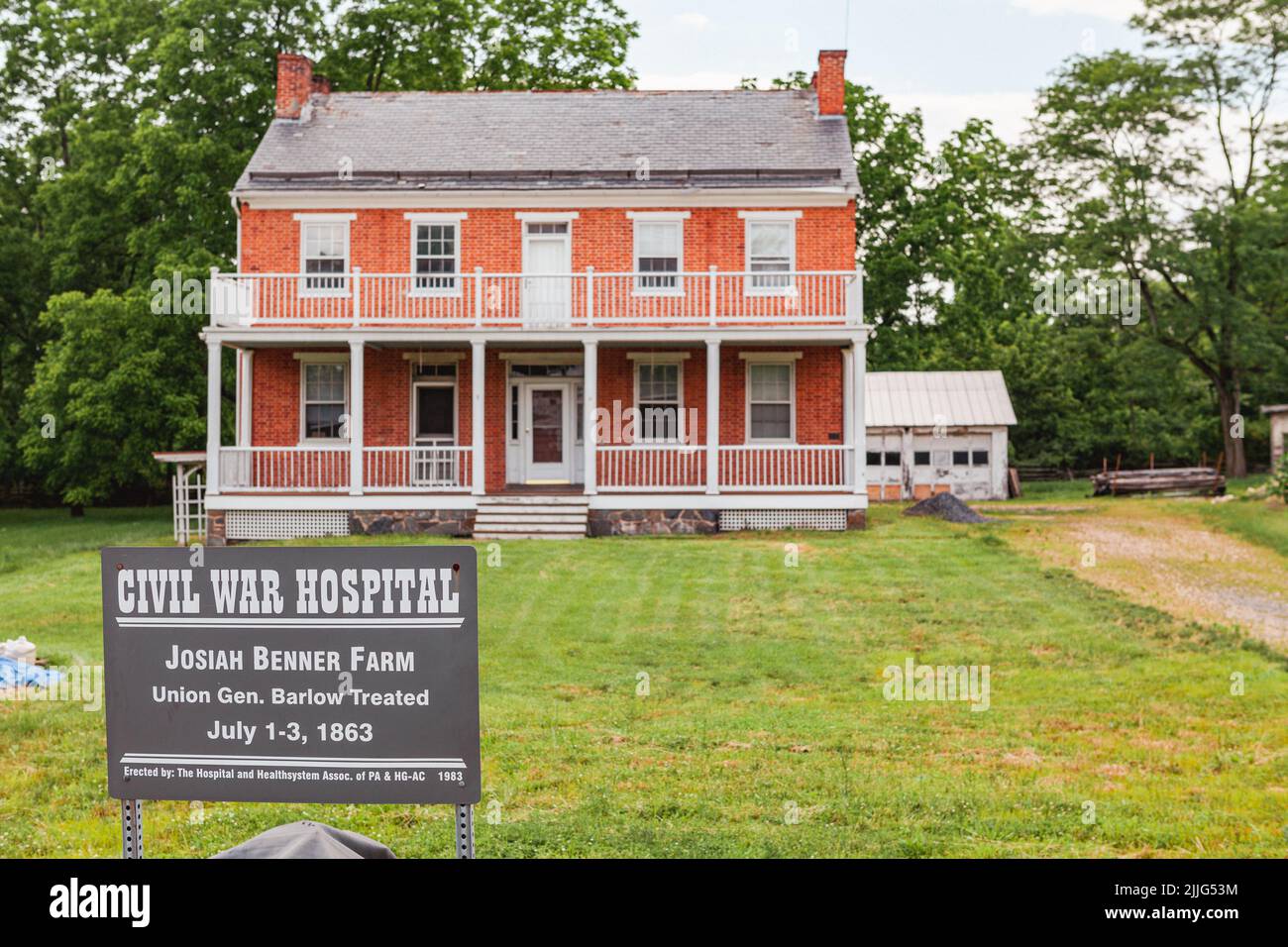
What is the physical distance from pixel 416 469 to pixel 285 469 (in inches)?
99.9

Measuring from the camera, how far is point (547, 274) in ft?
76.9

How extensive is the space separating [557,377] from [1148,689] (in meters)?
16.5

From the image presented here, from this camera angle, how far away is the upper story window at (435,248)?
25625 mm

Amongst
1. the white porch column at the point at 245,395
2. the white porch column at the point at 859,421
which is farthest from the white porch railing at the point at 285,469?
the white porch column at the point at 859,421

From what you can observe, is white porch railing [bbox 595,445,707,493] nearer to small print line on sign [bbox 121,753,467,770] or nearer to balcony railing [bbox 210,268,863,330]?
balcony railing [bbox 210,268,863,330]

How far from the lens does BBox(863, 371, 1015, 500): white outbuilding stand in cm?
3772

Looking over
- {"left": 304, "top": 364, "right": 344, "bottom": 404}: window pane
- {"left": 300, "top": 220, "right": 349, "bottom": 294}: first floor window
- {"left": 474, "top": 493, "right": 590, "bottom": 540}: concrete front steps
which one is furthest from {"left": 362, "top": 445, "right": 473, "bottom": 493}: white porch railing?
{"left": 300, "top": 220, "right": 349, "bottom": 294}: first floor window

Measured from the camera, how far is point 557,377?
2569 centimetres

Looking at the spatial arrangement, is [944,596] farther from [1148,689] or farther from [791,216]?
[791,216]

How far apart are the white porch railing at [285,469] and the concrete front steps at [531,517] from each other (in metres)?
2.95

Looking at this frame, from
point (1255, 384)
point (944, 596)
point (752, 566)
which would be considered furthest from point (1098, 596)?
point (1255, 384)

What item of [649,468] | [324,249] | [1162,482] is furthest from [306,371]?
[1162,482]

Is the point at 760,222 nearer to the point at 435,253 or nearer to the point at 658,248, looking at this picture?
the point at 658,248
